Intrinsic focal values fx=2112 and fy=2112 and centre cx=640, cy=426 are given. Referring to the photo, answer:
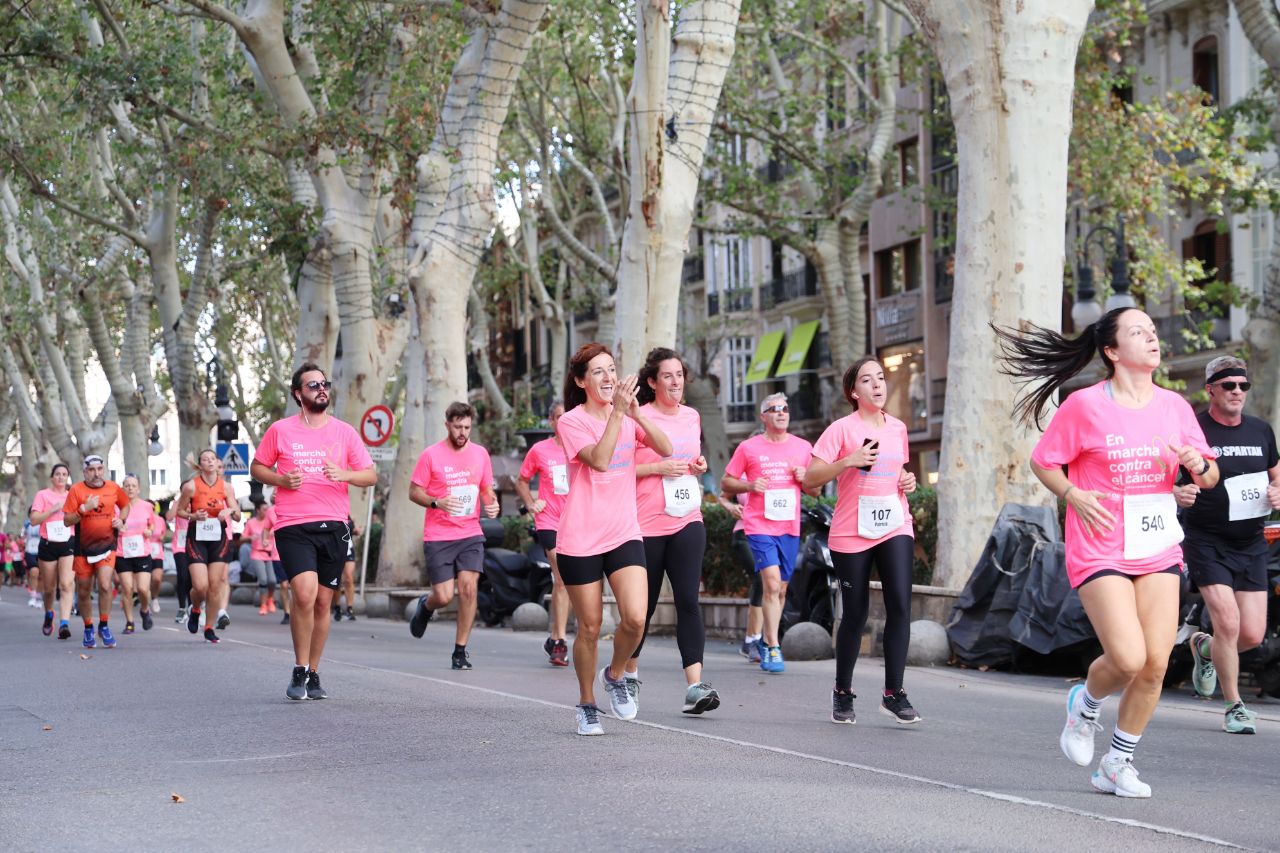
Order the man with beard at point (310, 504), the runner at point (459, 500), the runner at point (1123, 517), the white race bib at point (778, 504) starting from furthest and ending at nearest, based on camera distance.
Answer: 1. the runner at point (459, 500)
2. the white race bib at point (778, 504)
3. the man with beard at point (310, 504)
4. the runner at point (1123, 517)

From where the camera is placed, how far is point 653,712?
35.7 ft

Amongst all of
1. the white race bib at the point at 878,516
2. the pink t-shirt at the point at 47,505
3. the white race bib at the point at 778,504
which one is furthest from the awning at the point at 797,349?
the white race bib at the point at 878,516

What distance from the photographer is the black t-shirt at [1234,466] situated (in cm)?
1038

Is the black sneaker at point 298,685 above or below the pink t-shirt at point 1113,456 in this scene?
below

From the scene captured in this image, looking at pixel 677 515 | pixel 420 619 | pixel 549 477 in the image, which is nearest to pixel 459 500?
pixel 549 477

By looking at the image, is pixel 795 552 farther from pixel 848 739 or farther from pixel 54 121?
pixel 54 121

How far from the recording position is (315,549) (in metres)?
11.9

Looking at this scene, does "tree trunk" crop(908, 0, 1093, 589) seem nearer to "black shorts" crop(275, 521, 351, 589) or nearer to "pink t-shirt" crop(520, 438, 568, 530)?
"pink t-shirt" crop(520, 438, 568, 530)

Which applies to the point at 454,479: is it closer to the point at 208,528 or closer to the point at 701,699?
the point at 208,528

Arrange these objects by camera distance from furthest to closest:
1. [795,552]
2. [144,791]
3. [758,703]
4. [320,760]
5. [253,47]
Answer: [253,47], [795,552], [758,703], [320,760], [144,791]

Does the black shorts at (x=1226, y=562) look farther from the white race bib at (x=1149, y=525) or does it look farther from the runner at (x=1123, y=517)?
the white race bib at (x=1149, y=525)

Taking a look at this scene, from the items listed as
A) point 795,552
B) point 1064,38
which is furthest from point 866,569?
point 1064,38

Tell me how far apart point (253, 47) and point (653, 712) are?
18101mm

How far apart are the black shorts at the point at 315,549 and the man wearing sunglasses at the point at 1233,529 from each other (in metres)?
4.66
